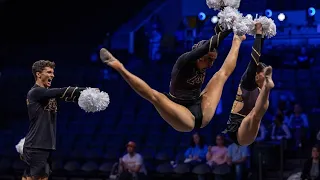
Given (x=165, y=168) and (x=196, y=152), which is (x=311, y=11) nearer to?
(x=196, y=152)

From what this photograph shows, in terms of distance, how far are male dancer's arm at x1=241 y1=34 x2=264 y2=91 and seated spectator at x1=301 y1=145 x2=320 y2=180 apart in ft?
12.6

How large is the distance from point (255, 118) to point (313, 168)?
4.22m

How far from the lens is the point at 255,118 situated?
18.5ft

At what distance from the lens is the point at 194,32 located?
16469 mm

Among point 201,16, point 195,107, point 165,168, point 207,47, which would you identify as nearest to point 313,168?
point 165,168

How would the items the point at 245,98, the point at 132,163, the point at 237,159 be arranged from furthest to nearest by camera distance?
the point at 132,163 → the point at 237,159 → the point at 245,98

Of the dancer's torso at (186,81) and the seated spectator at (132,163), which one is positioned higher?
the dancer's torso at (186,81)

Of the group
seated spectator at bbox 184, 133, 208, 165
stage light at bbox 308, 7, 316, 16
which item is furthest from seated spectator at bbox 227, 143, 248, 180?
stage light at bbox 308, 7, 316, 16

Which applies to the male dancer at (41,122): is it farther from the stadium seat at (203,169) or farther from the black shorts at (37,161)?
the stadium seat at (203,169)

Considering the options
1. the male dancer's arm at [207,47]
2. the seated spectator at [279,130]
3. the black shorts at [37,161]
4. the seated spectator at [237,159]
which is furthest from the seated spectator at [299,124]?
the black shorts at [37,161]

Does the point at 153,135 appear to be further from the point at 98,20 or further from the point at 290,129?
the point at 98,20

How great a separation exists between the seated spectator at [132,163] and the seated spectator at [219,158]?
1215 millimetres

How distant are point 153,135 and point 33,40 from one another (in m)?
5.42

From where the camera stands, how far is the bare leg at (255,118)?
5361 millimetres
